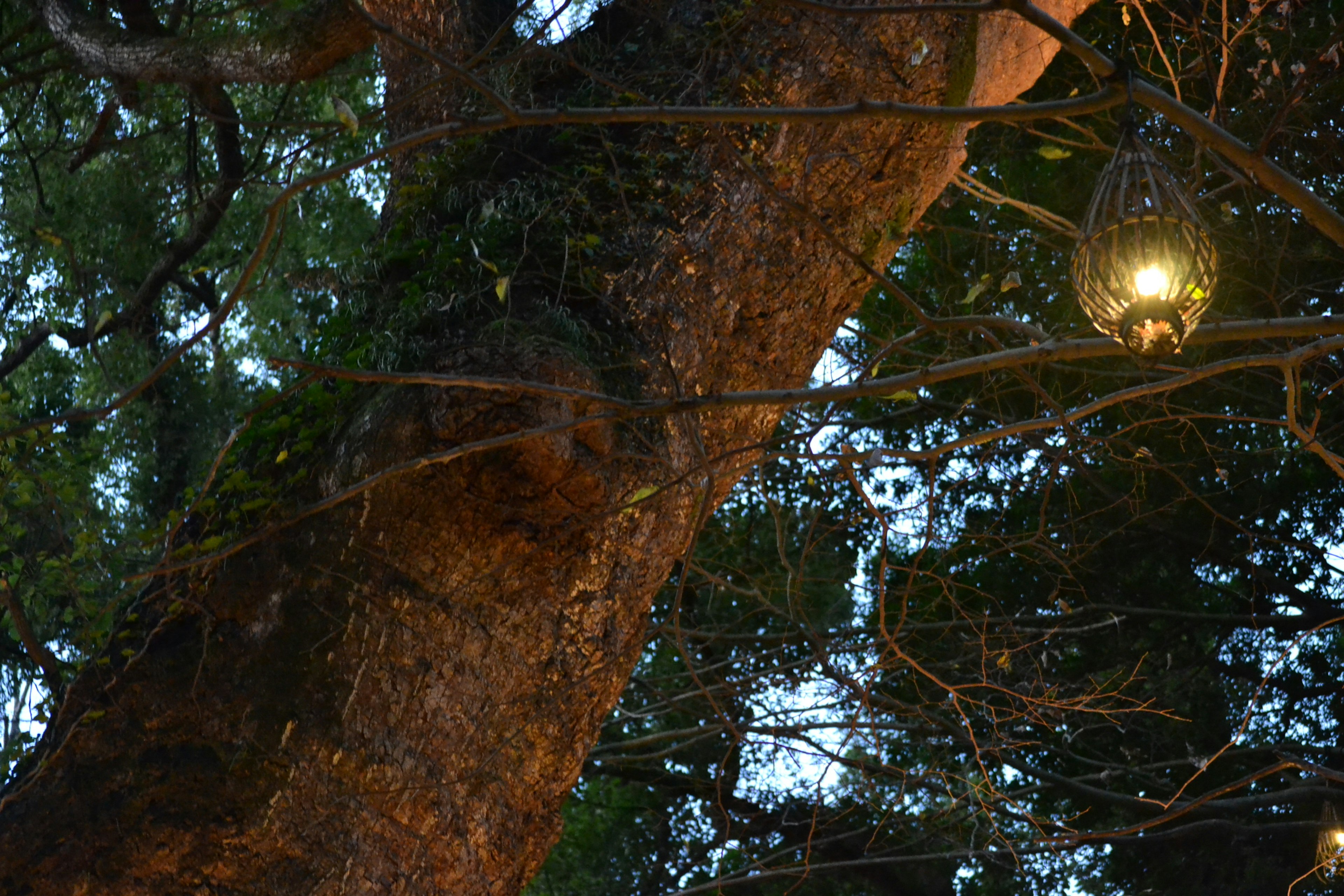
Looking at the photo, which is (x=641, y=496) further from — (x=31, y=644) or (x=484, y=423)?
(x=31, y=644)

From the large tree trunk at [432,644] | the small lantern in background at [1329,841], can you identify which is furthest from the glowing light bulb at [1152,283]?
the small lantern in background at [1329,841]

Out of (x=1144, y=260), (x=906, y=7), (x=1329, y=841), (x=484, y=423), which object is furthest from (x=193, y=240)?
(x=1329, y=841)

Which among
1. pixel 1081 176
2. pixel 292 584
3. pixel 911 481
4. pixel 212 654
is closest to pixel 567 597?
pixel 292 584

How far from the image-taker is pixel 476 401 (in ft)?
8.77

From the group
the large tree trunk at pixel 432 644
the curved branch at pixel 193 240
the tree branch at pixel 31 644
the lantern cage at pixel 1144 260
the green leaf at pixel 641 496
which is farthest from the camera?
the curved branch at pixel 193 240

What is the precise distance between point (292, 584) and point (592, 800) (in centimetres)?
595

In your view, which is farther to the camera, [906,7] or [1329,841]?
[1329,841]

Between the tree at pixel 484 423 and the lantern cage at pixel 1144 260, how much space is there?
14 centimetres

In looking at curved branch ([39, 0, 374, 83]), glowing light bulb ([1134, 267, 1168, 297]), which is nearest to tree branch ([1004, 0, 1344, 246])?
glowing light bulb ([1134, 267, 1168, 297])

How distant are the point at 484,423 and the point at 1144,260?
145 centimetres

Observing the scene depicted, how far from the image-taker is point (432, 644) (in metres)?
2.58

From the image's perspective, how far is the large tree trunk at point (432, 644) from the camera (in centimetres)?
231

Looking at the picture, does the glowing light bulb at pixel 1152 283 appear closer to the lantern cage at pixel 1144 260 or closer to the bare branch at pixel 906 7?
the lantern cage at pixel 1144 260

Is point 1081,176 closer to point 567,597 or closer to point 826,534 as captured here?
point 826,534
